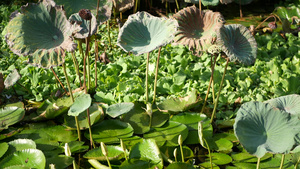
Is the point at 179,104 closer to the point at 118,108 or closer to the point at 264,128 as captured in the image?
the point at 118,108

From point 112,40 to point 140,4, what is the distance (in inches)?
42.6

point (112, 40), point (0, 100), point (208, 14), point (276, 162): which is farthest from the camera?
point (112, 40)

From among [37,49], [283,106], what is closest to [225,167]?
[283,106]

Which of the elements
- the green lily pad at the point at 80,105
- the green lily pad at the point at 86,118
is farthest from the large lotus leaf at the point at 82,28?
the green lily pad at the point at 86,118

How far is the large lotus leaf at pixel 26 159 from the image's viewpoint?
184 centimetres

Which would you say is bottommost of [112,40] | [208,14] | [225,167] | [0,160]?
[225,167]

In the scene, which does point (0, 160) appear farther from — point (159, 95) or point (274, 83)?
point (274, 83)

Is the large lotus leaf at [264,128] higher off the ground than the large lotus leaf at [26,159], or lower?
higher

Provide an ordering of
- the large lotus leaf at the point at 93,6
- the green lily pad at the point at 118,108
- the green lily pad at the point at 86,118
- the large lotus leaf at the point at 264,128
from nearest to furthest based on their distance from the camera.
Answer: the large lotus leaf at the point at 264,128 → the green lily pad at the point at 118,108 → the green lily pad at the point at 86,118 → the large lotus leaf at the point at 93,6

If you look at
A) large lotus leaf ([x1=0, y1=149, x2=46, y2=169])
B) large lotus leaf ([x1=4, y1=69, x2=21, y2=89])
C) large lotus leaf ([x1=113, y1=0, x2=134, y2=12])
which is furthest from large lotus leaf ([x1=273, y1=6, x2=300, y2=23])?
large lotus leaf ([x1=0, y1=149, x2=46, y2=169])

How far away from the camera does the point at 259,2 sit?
471 centimetres

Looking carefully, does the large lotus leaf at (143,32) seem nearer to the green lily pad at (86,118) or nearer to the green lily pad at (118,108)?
the green lily pad at (118,108)

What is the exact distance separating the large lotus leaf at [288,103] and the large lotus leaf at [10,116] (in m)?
1.66

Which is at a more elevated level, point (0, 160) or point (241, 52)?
point (241, 52)
